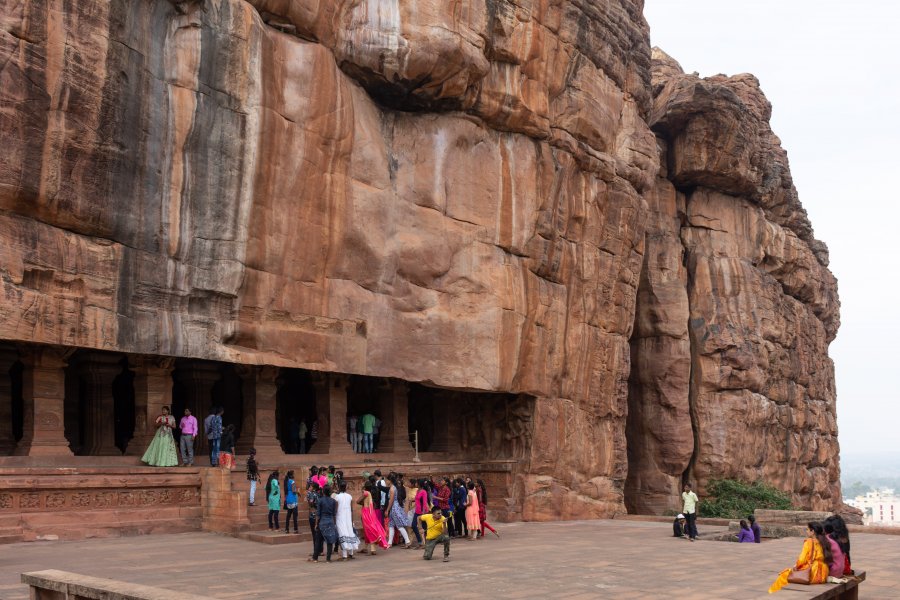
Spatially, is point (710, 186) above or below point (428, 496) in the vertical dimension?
above

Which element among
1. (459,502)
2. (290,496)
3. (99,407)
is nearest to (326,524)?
(290,496)

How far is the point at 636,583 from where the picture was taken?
13.4 metres

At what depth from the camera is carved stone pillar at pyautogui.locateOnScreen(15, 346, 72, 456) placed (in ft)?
62.8

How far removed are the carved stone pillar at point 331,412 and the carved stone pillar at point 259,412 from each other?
5.65 ft

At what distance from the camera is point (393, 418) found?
27453 mm

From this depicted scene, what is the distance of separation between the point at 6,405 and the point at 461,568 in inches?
478

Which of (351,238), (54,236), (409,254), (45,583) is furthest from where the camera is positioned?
(409,254)

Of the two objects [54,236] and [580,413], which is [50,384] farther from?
[580,413]

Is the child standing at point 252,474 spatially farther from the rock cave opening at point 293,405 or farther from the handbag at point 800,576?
the handbag at point 800,576

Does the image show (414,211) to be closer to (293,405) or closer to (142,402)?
(293,405)

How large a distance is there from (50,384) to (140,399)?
2.27 m

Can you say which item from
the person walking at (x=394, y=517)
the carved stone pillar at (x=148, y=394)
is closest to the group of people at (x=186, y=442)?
the carved stone pillar at (x=148, y=394)

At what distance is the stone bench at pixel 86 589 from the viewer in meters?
8.94

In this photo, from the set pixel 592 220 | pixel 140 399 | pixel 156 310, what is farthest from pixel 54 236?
pixel 592 220
